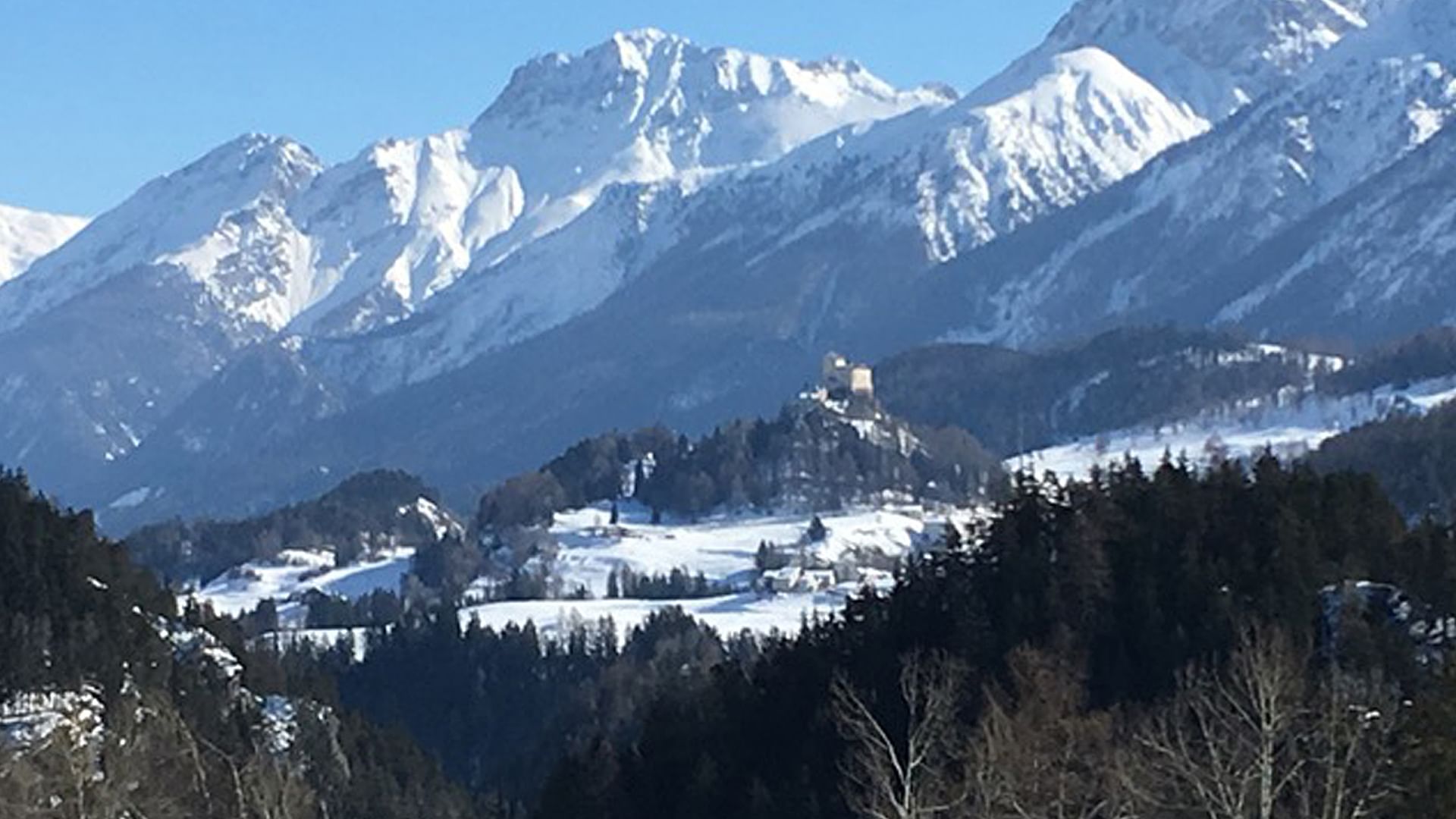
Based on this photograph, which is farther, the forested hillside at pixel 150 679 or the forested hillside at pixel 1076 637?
the forested hillside at pixel 150 679

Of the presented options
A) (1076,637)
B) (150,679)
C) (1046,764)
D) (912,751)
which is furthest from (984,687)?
(150,679)

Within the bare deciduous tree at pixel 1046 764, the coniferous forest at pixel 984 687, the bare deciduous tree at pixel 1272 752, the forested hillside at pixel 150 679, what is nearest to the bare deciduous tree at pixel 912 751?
the coniferous forest at pixel 984 687

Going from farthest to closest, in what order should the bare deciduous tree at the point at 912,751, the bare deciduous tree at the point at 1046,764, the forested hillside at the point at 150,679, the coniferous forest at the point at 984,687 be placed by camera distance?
the forested hillside at the point at 150,679, the coniferous forest at the point at 984,687, the bare deciduous tree at the point at 912,751, the bare deciduous tree at the point at 1046,764

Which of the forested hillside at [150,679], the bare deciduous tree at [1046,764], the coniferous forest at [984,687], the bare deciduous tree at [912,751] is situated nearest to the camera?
the bare deciduous tree at [1046,764]

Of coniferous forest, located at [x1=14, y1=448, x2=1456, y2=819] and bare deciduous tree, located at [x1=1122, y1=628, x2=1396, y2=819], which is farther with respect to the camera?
coniferous forest, located at [x1=14, y1=448, x2=1456, y2=819]

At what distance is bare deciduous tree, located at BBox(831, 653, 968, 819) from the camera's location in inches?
1709

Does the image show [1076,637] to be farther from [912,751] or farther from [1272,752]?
[912,751]

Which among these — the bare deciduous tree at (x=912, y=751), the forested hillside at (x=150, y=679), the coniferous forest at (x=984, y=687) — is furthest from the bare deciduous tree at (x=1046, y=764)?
the forested hillside at (x=150, y=679)

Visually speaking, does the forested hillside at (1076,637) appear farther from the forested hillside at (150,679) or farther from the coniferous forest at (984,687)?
the forested hillside at (150,679)

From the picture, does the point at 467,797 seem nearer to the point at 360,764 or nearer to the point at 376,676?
the point at 360,764

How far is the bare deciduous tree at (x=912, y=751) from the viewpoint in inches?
1709

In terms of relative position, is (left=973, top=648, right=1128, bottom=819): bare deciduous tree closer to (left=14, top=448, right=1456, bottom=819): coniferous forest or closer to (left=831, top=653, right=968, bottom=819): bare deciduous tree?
(left=14, top=448, right=1456, bottom=819): coniferous forest

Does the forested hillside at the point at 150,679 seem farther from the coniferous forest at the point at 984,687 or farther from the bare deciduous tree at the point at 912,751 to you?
the bare deciduous tree at the point at 912,751

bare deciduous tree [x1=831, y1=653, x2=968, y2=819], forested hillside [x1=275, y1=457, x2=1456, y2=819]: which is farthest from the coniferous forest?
bare deciduous tree [x1=831, y1=653, x2=968, y2=819]
